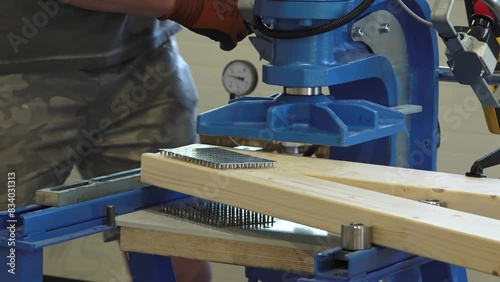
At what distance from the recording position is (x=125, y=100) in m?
2.16

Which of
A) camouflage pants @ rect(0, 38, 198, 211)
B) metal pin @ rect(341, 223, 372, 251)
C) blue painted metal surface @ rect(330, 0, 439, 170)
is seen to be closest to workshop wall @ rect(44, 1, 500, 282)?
camouflage pants @ rect(0, 38, 198, 211)

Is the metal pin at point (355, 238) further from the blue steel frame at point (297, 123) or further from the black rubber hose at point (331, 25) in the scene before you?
the black rubber hose at point (331, 25)

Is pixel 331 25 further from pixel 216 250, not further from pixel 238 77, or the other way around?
pixel 238 77

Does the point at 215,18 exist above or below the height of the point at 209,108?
above

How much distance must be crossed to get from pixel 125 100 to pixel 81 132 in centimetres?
13

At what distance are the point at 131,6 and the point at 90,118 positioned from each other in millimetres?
329

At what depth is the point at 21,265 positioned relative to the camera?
1.28m

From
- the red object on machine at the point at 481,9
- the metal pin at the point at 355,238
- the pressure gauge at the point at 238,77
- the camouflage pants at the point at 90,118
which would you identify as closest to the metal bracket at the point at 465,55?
the red object on machine at the point at 481,9

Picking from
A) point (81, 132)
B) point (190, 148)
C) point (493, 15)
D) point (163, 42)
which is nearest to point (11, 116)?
point (81, 132)

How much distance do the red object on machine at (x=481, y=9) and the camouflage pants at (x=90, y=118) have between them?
2.90ft

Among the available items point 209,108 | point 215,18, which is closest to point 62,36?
point 215,18

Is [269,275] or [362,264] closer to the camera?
[362,264]

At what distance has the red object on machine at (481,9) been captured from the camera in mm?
1474

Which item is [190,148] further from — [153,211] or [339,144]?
[339,144]
